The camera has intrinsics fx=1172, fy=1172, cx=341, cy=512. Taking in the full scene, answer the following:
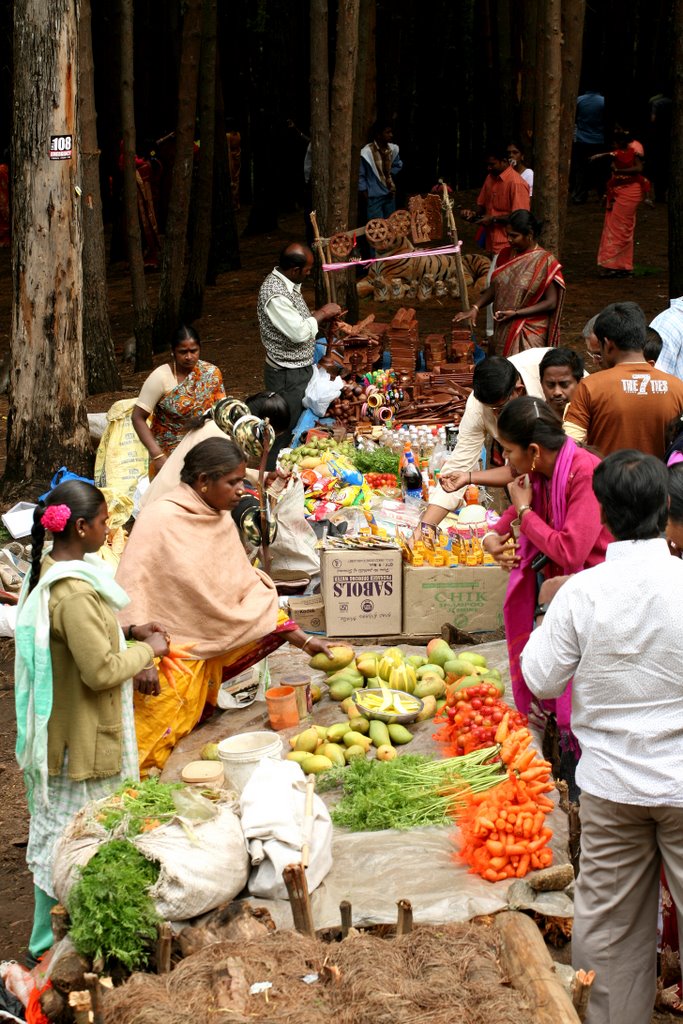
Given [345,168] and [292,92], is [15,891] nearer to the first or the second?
[345,168]

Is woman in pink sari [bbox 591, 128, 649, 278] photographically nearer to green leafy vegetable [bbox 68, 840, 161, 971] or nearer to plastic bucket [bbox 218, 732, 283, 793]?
plastic bucket [bbox 218, 732, 283, 793]

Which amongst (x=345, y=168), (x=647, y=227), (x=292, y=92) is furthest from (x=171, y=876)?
(x=292, y=92)

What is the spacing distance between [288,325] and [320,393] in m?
0.72

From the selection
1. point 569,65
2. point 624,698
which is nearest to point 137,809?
point 624,698

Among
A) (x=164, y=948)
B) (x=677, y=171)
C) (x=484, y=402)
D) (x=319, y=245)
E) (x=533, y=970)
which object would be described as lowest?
(x=164, y=948)

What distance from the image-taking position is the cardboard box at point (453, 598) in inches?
250

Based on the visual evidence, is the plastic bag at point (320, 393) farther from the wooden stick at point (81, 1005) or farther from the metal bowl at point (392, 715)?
the wooden stick at point (81, 1005)

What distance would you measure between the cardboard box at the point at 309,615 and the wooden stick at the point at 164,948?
3.29m

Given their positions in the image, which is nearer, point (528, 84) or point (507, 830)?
point (507, 830)

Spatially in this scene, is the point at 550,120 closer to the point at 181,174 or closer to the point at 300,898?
the point at 181,174

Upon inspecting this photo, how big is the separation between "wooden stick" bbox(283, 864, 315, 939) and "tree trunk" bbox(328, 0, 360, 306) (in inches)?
322

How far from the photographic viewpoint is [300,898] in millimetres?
3412

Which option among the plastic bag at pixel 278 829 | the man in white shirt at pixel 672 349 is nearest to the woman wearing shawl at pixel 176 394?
the man in white shirt at pixel 672 349

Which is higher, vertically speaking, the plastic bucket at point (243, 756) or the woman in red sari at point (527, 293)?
the woman in red sari at point (527, 293)
